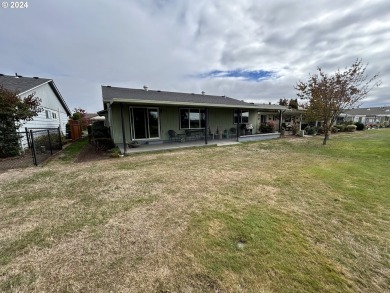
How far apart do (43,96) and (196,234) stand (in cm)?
1649

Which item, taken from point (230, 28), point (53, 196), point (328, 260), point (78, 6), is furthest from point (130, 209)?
point (230, 28)

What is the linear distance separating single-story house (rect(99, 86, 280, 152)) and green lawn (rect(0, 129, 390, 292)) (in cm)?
520

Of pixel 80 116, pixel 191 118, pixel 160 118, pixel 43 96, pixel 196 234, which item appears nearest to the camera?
pixel 196 234

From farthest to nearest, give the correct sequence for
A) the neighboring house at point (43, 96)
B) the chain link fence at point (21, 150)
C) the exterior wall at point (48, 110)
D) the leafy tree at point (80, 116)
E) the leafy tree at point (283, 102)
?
the leafy tree at point (283, 102) < the leafy tree at point (80, 116) < the exterior wall at point (48, 110) < the neighboring house at point (43, 96) < the chain link fence at point (21, 150)

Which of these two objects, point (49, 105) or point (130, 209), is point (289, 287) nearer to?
point (130, 209)

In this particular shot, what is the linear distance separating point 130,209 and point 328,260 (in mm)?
3083

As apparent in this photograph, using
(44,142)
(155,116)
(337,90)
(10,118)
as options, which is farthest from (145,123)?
(337,90)

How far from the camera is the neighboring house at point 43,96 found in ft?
35.0

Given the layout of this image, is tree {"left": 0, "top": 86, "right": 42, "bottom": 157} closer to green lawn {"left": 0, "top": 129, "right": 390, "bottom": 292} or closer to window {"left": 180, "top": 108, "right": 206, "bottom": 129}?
green lawn {"left": 0, "top": 129, "right": 390, "bottom": 292}

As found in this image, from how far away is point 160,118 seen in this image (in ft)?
37.1

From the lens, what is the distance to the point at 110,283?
5.95 feet

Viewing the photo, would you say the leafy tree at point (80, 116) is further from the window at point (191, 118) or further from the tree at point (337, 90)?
the tree at point (337, 90)

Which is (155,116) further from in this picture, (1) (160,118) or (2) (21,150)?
(2) (21,150)

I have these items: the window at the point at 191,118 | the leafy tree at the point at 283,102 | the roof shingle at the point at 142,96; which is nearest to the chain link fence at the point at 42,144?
the roof shingle at the point at 142,96
